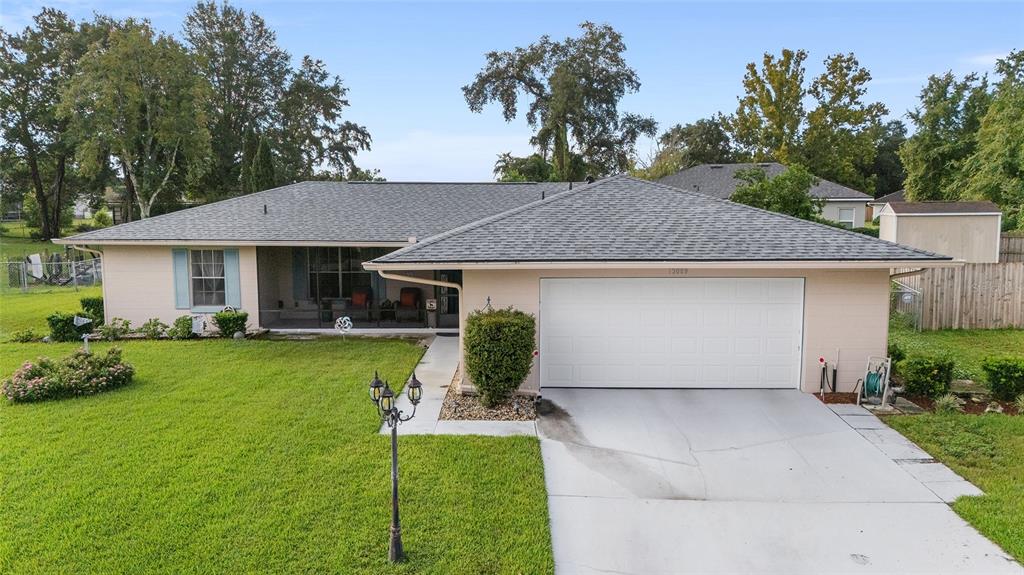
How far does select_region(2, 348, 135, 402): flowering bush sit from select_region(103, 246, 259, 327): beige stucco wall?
13.9 feet

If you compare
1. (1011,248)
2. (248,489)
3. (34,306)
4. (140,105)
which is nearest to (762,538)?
(248,489)

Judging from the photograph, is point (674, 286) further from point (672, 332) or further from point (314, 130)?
point (314, 130)

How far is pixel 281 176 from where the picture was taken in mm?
38094

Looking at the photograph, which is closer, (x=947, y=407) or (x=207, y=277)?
(x=947, y=407)

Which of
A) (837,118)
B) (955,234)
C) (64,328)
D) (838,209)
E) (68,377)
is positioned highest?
(837,118)

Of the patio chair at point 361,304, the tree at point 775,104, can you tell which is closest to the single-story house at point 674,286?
the patio chair at point 361,304

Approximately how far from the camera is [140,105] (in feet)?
98.9

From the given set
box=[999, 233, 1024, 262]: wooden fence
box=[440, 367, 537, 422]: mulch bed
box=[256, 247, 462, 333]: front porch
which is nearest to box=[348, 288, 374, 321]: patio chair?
box=[256, 247, 462, 333]: front porch

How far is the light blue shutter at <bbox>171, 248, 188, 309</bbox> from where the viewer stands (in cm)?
1391

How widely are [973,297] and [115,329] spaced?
19982mm

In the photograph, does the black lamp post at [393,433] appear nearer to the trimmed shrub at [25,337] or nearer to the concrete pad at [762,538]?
the concrete pad at [762,538]

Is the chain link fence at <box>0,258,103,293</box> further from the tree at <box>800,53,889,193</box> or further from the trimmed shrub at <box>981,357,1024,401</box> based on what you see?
the tree at <box>800,53,889,193</box>

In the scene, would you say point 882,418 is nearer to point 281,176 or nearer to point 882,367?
point 882,367

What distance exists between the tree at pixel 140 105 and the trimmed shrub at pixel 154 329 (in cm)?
2072
